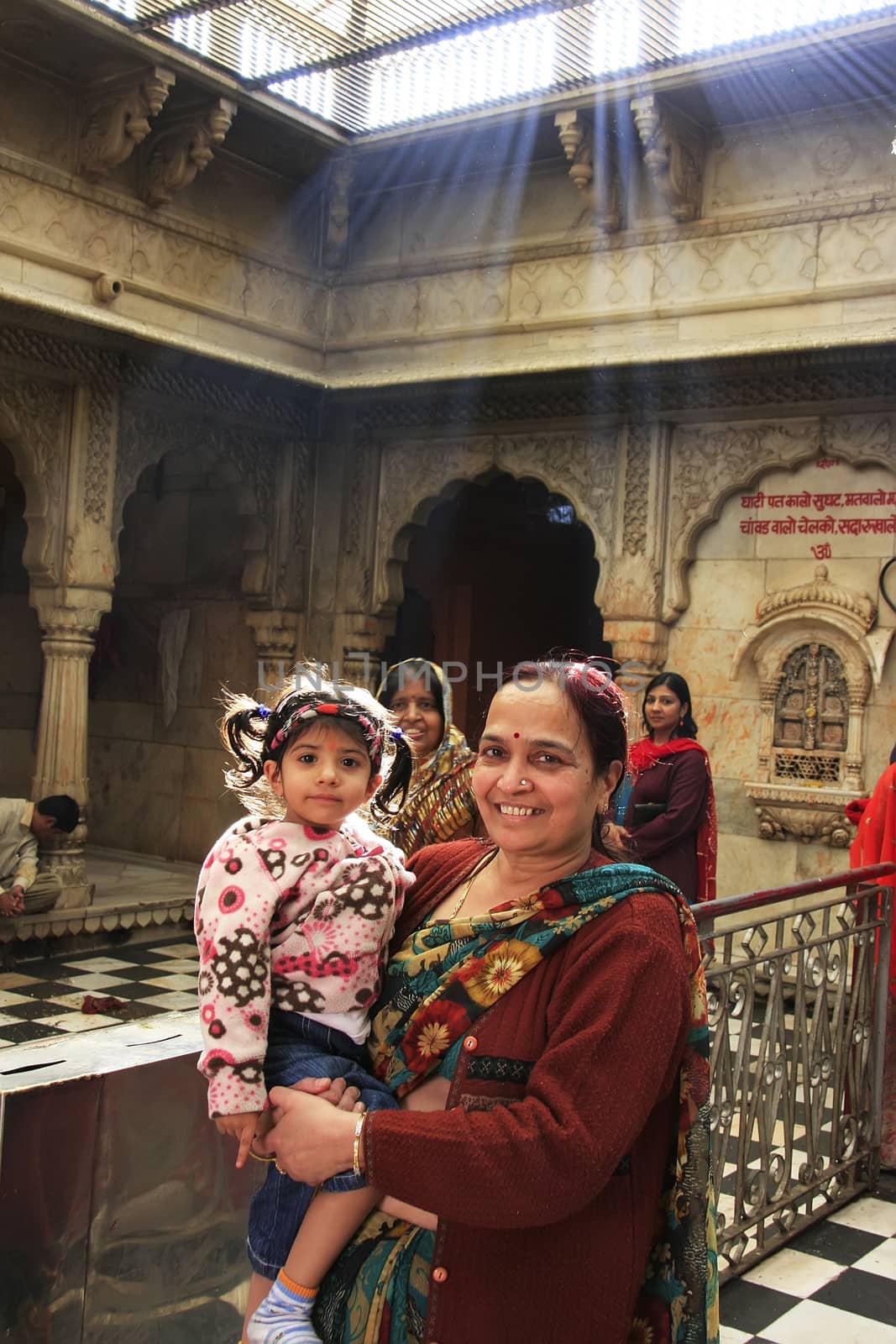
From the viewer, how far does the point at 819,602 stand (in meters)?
6.32

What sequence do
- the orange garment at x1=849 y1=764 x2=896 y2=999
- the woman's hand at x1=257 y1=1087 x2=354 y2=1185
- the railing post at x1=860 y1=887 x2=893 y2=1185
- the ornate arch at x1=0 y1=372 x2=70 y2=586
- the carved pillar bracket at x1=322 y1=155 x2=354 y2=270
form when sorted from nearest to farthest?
the woman's hand at x1=257 y1=1087 x2=354 y2=1185, the railing post at x1=860 y1=887 x2=893 y2=1185, the orange garment at x1=849 y1=764 x2=896 y2=999, the ornate arch at x1=0 y1=372 x2=70 y2=586, the carved pillar bracket at x1=322 y1=155 x2=354 y2=270

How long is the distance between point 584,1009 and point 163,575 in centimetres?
815

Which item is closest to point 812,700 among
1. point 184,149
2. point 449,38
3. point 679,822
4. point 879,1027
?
point 679,822

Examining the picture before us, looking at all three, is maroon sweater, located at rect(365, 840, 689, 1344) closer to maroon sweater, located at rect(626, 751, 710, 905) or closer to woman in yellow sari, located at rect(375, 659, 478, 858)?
woman in yellow sari, located at rect(375, 659, 478, 858)

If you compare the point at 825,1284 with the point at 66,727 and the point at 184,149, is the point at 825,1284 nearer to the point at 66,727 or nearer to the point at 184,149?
the point at 66,727

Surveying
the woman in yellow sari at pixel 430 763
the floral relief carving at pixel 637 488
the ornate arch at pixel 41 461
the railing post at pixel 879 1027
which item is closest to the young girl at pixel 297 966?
the woman in yellow sari at pixel 430 763

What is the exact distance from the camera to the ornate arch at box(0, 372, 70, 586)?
263 inches

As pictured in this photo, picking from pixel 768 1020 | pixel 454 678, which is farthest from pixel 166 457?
pixel 768 1020

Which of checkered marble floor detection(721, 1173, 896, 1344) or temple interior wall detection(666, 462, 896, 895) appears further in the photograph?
temple interior wall detection(666, 462, 896, 895)

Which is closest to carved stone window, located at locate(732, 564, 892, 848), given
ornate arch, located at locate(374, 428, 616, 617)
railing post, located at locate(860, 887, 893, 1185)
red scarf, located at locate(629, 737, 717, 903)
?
ornate arch, located at locate(374, 428, 616, 617)

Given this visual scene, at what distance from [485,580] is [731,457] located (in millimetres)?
2944

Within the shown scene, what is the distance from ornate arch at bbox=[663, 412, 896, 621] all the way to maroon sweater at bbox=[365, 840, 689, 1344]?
5.42 m

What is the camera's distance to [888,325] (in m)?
6.04

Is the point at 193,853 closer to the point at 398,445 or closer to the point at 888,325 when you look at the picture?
the point at 398,445
